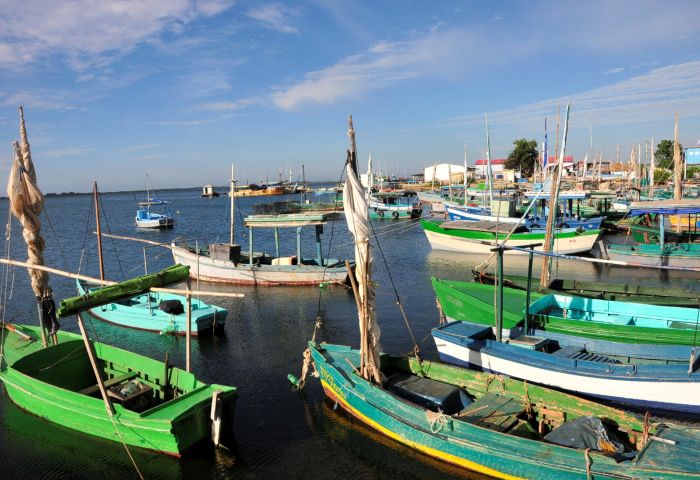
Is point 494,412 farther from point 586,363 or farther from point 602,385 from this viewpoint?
point 602,385

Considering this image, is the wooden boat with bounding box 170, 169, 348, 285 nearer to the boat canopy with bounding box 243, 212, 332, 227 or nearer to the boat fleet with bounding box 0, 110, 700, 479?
the boat canopy with bounding box 243, 212, 332, 227

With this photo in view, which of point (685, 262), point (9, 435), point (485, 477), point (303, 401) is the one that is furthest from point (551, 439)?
point (685, 262)

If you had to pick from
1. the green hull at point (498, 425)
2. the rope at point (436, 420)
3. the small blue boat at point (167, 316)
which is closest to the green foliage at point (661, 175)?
the small blue boat at point (167, 316)

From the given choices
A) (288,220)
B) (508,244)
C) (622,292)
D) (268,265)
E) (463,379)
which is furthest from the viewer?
(508,244)

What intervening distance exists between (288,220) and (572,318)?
63.6 feet

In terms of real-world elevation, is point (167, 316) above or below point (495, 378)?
below

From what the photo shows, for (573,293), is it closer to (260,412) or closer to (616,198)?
(260,412)

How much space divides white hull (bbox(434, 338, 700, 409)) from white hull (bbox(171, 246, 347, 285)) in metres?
15.2

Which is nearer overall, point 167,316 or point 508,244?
point 167,316

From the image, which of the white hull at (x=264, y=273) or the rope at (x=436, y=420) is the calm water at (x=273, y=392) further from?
the rope at (x=436, y=420)

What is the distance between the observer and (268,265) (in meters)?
32.3

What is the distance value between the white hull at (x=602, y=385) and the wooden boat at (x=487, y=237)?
2222 cm

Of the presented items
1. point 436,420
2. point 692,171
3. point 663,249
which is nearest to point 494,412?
point 436,420

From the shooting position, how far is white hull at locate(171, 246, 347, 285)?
103ft
